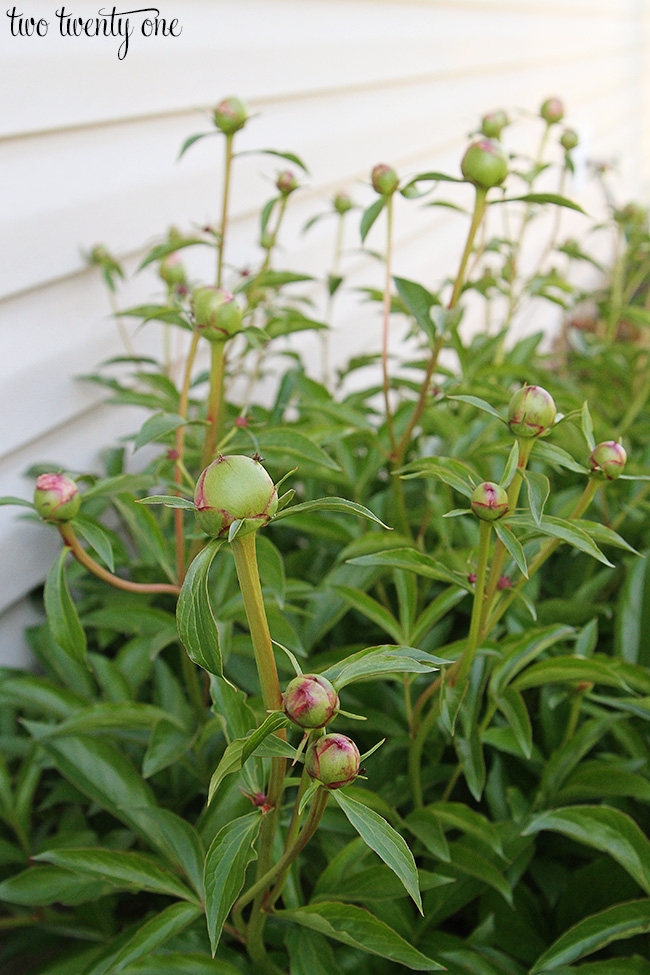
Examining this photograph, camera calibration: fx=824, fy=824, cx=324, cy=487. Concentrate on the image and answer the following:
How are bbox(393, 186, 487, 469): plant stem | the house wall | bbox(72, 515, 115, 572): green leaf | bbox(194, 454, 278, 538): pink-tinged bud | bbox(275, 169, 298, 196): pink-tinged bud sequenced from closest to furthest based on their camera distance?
1. bbox(194, 454, 278, 538): pink-tinged bud
2. bbox(72, 515, 115, 572): green leaf
3. bbox(393, 186, 487, 469): plant stem
4. bbox(275, 169, 298, 196): pink-tinged bud
5. the house wall

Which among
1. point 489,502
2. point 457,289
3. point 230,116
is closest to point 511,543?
point 489,502

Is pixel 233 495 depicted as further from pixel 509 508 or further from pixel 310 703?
pixel 509 508

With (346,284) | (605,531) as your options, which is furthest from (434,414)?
(346,284)

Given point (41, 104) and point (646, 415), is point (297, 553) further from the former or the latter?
point (646, 415)

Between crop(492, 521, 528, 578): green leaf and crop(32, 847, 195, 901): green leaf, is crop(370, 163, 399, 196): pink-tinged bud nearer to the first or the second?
crop(492, 521, 528, 578): green leaf

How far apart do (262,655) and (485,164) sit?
0.50 m

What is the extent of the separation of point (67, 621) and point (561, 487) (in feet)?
2.84

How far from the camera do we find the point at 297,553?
42.6 inches

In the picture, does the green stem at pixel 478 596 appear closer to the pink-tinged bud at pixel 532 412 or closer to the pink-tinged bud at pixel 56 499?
the pink-tinged bud at pixel 532 412

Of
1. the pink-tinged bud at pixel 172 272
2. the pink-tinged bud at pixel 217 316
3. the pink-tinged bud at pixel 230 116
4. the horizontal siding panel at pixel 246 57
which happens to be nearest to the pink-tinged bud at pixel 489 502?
the pink-tinged bud at pixel 217 316

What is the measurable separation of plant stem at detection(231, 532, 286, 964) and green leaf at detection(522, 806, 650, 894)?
0.25 m

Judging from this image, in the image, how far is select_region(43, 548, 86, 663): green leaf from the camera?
0.65 m

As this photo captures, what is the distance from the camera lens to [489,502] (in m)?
0.53

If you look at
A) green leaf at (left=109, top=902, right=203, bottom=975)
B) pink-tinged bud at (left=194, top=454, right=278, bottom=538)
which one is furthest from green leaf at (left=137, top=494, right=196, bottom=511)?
green leaf at (left=109, top=902, right=203, bottom=975)
